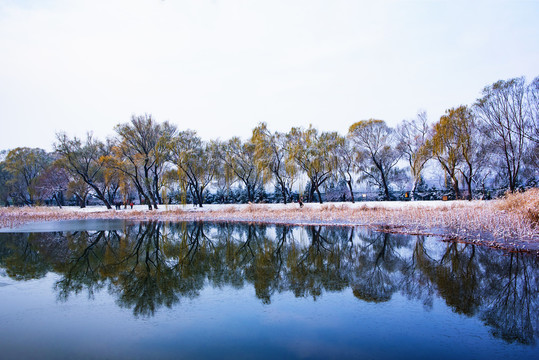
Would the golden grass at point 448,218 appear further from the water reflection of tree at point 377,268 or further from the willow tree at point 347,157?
the willow tree at point 347,157

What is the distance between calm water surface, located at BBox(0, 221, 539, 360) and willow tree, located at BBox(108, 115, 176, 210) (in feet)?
81.6

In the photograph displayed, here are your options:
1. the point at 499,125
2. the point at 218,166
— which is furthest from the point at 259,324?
the point at 218,166

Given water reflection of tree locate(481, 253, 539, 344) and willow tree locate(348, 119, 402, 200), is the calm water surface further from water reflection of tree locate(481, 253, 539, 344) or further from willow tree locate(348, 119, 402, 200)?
willow tree locate(348, 119, 402, 200)

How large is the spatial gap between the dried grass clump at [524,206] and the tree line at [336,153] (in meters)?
14.7

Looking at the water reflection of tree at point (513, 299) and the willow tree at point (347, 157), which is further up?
the willow tree at point (347, 157)

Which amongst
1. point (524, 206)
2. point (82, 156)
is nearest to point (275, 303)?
point (524, 206)

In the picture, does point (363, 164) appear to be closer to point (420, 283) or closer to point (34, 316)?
point (420, 283)

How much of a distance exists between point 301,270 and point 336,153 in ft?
105

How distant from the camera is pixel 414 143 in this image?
1599 inches

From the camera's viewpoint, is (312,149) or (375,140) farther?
(375,140)

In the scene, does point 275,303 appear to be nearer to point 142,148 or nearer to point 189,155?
point 189,155

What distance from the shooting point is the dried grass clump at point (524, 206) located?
13.9 m

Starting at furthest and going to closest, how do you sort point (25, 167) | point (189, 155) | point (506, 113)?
point (25, 167) → point (189, 155) → point (506, 113)

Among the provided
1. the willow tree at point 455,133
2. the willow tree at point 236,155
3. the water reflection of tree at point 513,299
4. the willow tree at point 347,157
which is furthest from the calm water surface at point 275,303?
the willow tree at point 236,155
